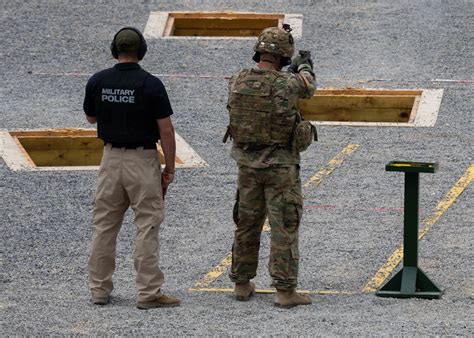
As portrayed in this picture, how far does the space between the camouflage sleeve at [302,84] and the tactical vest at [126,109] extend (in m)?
1.10

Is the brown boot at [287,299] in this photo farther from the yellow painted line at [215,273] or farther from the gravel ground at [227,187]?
the yellow painted line at [215,273]

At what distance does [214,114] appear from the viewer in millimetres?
18609

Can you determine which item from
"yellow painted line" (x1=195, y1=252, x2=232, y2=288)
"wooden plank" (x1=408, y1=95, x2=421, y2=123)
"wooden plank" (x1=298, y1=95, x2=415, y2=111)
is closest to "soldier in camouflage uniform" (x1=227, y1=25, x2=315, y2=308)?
"yellow painted line" (x1=195, y1=252, x2=232, y2=288)

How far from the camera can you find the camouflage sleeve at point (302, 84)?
10.6 meters

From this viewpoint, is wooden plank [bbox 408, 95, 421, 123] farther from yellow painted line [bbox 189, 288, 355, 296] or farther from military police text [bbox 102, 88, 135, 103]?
military police text [bbox 102, 88, 135, 103]

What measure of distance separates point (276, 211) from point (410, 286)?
1334 mm

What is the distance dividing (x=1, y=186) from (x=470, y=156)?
18.1 ft

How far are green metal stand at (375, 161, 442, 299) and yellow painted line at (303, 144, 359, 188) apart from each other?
4.19m

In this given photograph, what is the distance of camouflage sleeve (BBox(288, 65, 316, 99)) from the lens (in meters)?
10.6

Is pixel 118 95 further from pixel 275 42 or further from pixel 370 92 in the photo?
pixel 370 92

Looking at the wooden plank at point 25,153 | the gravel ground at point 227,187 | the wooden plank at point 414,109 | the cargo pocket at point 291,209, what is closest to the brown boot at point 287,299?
the gravel ground at point 227,187

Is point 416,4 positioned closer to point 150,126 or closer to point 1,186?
point 1,186

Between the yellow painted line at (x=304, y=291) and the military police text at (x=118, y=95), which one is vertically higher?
the military police text at (x=118, y=95)

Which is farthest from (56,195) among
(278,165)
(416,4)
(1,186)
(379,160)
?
(416,4)
